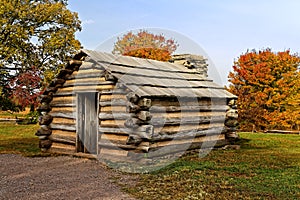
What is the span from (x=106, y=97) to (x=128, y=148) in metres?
1.78

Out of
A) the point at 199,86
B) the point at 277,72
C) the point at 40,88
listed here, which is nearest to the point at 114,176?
the point at 199,86

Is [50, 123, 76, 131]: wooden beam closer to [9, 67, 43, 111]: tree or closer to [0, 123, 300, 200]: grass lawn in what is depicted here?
[0, 123, 300, 200]: grass lawn

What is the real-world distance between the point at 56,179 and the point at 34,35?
2090cm

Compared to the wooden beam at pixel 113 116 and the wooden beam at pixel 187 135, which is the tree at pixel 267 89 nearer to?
the wooden beam at pixel 187 135

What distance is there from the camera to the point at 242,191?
7.54 m

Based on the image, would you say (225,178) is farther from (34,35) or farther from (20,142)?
(34,35)

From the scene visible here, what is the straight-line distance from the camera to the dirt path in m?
7.51

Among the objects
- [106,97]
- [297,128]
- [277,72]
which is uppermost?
[277,72]

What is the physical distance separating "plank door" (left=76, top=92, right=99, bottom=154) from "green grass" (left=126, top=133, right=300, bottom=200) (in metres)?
3.28

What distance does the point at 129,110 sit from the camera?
1077 centimetres

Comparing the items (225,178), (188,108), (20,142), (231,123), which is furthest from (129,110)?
(20,142)

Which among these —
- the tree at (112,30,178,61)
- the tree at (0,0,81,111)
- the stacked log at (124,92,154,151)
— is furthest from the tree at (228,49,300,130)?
the stacked log at (124,92,154,151)

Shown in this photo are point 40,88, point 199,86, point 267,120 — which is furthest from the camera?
point 267,120

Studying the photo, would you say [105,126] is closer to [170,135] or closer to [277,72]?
[170,135]
